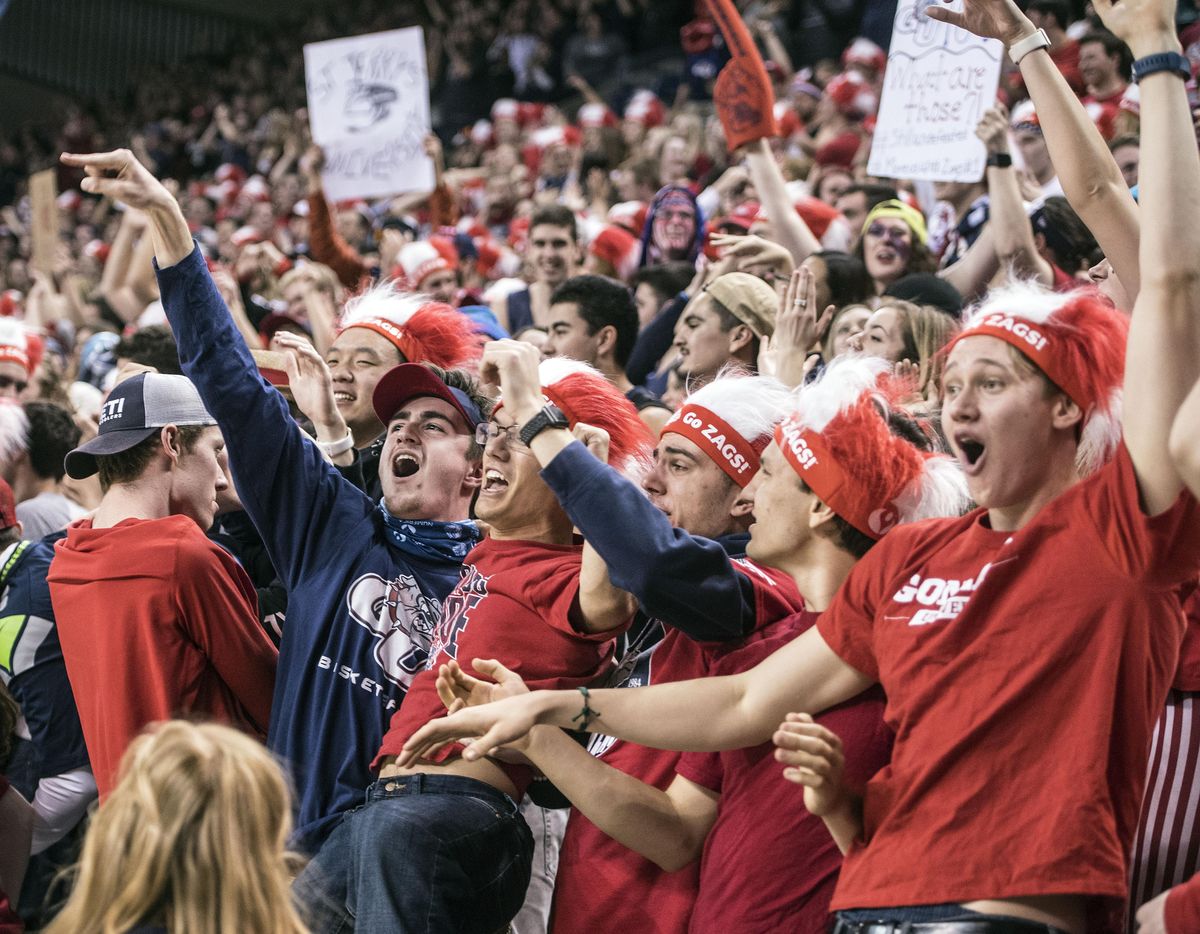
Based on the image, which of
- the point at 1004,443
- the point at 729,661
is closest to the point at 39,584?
the point at 729,661

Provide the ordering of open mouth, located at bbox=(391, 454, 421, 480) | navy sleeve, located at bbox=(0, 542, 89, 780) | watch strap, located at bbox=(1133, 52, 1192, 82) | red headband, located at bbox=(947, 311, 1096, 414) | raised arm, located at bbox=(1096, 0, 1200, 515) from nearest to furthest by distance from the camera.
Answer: raised arm, located at bbox=(1096, 0, 1200, 515) → watch strap, located at bbox=(1133, 52, 1192, 82) → red headband, located at bbox=(947, 311, 1096, 414) → open mouth, located at bbox=(391, 454, 421, 480) → navy sleeve, located at bbox=(0, 542, 89, 780)

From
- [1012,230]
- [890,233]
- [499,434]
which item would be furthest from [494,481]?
[890,233]

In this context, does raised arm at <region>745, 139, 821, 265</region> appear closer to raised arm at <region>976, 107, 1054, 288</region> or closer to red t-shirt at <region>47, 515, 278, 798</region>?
raised arm at <region>976, 107, 1054, 288</region>

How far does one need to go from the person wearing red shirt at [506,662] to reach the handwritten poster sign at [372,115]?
6104 mm

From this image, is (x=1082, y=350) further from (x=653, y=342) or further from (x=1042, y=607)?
(x=653, y=342)

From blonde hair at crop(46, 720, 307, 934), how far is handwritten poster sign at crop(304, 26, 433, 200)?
7.55 m

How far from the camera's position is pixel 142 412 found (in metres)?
3.92

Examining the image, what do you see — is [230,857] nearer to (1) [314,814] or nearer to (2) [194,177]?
(1) [314,814]

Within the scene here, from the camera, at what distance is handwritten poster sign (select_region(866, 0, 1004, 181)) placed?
19.2 feet

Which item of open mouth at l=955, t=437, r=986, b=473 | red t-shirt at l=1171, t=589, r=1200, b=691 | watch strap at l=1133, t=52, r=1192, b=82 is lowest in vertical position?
red t-shirt at l=1171, t=589, r=1200, b=691

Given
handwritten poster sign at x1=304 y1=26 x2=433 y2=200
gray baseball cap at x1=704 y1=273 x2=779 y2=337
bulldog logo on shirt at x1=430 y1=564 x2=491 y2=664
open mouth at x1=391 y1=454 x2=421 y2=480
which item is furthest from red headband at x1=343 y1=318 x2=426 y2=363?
handwritten poster sign at x1=304 y1=26 x2=433 y2=200

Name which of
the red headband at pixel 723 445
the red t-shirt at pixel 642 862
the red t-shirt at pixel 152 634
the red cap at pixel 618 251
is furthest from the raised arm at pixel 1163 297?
the red cap at pixel 618 251

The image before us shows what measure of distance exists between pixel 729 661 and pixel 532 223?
4.68 meters

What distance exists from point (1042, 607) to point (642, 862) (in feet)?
3.80
